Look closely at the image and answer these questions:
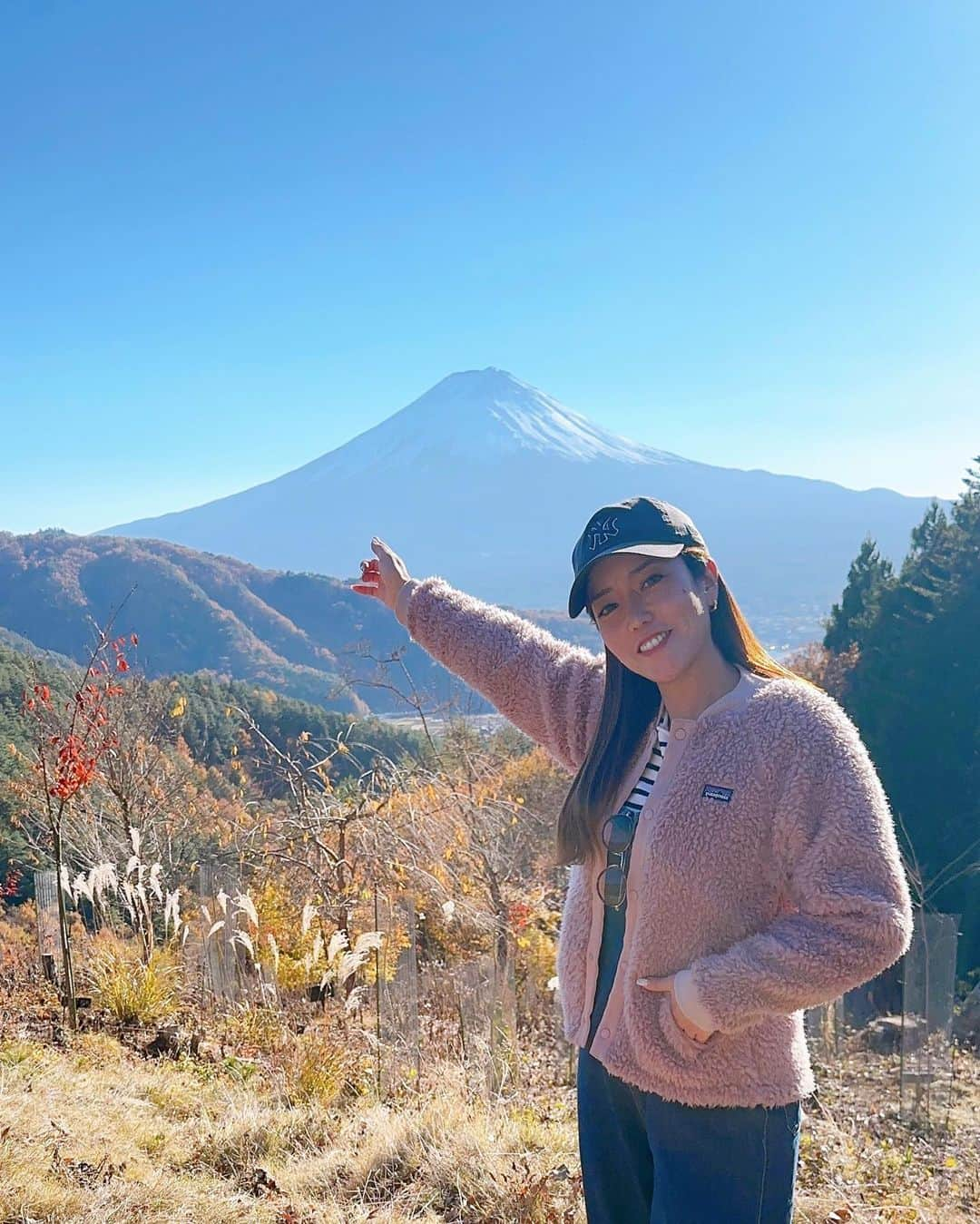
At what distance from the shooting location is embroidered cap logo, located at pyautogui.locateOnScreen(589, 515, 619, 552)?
1.37m

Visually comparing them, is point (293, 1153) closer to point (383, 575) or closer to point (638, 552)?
point (383, 575)

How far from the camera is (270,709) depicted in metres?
25.5

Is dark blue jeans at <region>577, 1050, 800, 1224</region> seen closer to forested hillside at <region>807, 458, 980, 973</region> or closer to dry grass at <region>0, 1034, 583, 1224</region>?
dry grass at <region>0, 1034, 583, 1224</region>

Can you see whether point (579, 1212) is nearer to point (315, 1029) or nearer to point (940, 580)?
point (315, 1029)

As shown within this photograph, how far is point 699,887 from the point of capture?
1249mm

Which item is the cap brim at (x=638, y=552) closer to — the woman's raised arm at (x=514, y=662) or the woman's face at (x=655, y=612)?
the woman's face at (x=655, y=612)

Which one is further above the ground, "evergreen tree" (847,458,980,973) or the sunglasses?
the sunglasses

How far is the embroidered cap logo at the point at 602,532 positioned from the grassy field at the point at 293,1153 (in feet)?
5.57

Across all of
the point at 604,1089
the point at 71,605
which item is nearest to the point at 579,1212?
the point at 604,1089

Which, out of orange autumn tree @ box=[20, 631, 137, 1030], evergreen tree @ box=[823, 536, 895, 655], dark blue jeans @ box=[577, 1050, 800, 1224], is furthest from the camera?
evergreen tree @ box=[823, 536, 895, 655]

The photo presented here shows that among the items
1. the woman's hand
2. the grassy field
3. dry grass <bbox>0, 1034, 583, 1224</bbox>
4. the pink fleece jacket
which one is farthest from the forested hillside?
the pink fleece jacket

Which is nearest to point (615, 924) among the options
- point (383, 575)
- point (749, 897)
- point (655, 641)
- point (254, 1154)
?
point (749, 897)

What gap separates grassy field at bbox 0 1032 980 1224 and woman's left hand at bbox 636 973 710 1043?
1.26 meters

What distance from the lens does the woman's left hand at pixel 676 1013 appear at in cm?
123
